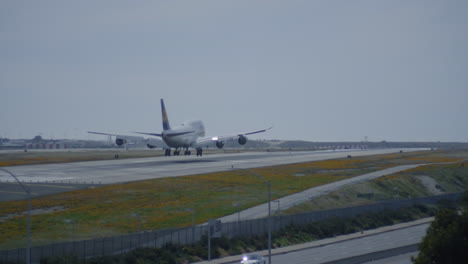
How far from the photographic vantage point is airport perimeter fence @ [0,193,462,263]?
31314 mm

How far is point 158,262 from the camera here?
35125 mm

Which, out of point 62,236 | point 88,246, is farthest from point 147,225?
Result: point 88,246

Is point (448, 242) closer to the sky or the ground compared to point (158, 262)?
closer to the sky

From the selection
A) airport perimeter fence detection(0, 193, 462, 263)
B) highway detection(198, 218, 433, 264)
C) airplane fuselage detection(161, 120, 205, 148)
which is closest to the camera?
airport perimeter fence detection(0, 193, 462, 263)

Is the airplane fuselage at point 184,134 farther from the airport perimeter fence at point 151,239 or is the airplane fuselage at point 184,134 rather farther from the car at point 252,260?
the car at point 252,260

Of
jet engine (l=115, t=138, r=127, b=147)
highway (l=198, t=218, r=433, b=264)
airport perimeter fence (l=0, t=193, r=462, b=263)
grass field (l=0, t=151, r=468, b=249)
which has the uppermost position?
jet engine (l=115, t=138, r=127, b=147)

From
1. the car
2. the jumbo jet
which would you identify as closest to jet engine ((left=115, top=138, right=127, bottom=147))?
the jumbo jet

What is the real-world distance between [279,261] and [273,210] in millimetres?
15750

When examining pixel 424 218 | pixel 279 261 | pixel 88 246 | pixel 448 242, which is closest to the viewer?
pixel 448 242

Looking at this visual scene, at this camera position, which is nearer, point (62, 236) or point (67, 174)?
point (62, 236)

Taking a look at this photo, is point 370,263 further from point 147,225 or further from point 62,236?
point 62,236

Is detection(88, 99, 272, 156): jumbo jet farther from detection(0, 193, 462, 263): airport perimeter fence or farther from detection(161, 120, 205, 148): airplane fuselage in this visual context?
detection(0, 193, 462, 263): airport perimeter fence

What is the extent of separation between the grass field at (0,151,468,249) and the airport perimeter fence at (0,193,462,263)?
14.9 ft

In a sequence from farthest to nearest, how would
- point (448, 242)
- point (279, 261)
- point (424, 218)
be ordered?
point (424, 218)
point (279, 261)
point (448, 242)
